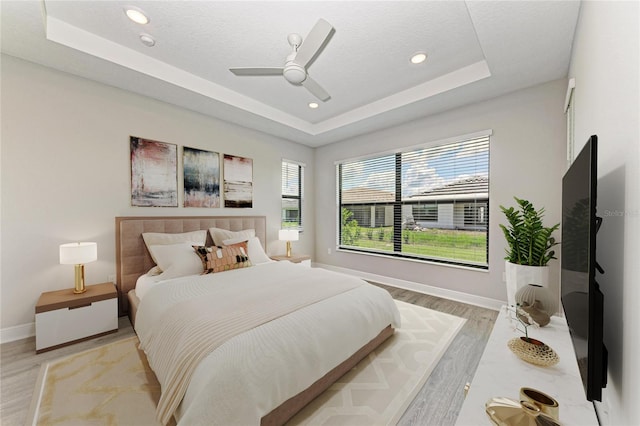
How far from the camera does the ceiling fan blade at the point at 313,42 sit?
1659 millimetres

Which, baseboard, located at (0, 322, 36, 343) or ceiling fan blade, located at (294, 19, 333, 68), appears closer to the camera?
ceiling fan blade, located at (294, 19, 333, 68)

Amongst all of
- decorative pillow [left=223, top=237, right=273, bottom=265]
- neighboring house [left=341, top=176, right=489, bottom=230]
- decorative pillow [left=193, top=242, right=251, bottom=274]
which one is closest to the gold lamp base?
decorative pillow [left=193, top=242, right=251, bottom=274]

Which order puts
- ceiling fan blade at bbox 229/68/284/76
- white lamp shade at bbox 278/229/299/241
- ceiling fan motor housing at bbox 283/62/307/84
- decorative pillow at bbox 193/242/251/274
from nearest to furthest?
ceiling fan motor housing at bbox 283/62/307/84, ceiling fan blade at bbox 229/68/284/76, decorative pillow at bbox 193/242/251/274, white lamp shade at bbox 278/229/299/241

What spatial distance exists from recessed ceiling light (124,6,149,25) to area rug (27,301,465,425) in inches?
115

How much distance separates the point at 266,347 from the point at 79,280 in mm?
2437

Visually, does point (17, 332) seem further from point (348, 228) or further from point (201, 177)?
point (348, 228)

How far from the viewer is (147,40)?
7.65ft

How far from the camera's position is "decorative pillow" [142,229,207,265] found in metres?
2.95

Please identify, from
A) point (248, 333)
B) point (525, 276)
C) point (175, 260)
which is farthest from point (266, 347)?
point (525, 276)

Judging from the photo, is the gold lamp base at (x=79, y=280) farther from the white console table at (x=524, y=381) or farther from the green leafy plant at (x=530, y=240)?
the green leafy plant at (x=530, y=240)

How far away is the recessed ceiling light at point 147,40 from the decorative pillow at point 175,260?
211 cm

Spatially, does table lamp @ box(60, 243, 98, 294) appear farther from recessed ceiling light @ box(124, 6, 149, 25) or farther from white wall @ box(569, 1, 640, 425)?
white wall @ box(569, 1, 640, 425)

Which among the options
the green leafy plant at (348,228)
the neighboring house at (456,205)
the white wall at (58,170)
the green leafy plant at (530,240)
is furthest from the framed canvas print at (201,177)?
the green leafy plant at (530,240)

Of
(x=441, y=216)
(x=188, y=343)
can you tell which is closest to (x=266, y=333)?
(x=188, y=343)
